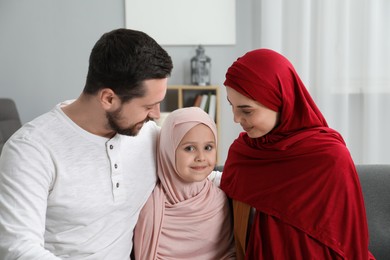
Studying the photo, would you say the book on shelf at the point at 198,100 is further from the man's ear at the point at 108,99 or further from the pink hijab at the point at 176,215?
the man's ear at the point at 108,99

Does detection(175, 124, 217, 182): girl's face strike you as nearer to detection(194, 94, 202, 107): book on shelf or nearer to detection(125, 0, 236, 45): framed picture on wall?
detection(194, 94, 202, 107): book on shelf

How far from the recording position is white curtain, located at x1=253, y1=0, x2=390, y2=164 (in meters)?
3.89

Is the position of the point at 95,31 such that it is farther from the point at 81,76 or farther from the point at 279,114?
the point at 279,114

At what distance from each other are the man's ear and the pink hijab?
228mm

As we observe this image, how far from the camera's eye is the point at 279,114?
5.32 feet

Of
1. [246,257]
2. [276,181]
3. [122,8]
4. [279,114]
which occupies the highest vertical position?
[122,8]

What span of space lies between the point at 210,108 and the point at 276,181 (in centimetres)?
246

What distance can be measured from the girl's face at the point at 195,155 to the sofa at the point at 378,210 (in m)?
0.69

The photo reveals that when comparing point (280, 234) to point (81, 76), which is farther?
point (81, 76)

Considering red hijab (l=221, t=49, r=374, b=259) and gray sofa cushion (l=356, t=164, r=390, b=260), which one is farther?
gray sofa cushion (l=356, t=164, r=390, b=260)

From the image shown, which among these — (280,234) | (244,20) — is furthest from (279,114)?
(244,20)

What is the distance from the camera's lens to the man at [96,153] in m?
1.38

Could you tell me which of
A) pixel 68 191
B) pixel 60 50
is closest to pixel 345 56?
pixel 60 50

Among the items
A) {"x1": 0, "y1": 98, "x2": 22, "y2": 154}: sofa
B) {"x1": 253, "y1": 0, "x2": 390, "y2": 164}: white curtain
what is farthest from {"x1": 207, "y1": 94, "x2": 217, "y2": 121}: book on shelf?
{"x1": 0, "y1": 98, "x2": 22, "y2": 154}: sofa
